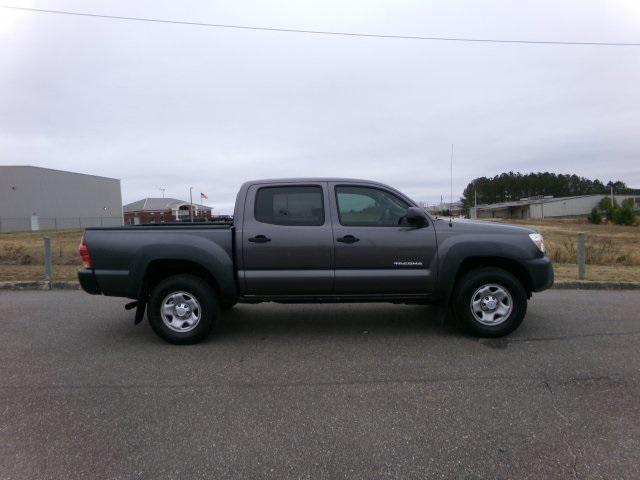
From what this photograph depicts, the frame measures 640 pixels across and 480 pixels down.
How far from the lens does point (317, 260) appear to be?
5180mm

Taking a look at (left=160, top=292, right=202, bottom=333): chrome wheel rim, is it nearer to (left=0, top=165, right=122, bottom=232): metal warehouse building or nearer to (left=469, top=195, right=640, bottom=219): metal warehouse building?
(left=0, top=165, right=122, bottom=232): metal warehouse building

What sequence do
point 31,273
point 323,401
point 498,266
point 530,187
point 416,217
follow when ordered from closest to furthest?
point 323,401 < point 416,217 < point 498,266 < point 31,273 < point 530,187

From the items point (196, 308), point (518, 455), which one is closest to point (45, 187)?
point (196, 308)

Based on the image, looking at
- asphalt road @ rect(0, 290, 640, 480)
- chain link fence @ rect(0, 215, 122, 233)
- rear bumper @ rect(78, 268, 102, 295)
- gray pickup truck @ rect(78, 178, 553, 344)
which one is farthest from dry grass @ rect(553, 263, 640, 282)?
chain link fence @ rect(0, 215, 122, 233)

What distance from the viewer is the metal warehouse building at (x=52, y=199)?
169 ft

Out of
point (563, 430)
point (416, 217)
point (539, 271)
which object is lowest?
point (563, 430)

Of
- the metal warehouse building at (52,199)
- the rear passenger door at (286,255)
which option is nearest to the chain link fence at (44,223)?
the metal warehouse building at (52,199)

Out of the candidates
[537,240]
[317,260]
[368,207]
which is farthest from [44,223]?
[537,240]

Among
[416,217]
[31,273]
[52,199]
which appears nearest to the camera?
[416,217]

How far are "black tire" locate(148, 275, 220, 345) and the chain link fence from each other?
44133 millimetres

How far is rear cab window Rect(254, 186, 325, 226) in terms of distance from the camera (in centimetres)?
527

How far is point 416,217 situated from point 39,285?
25.9ft

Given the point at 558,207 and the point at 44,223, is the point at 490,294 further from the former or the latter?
the point at 558,207

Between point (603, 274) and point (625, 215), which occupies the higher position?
point (625, 215)
